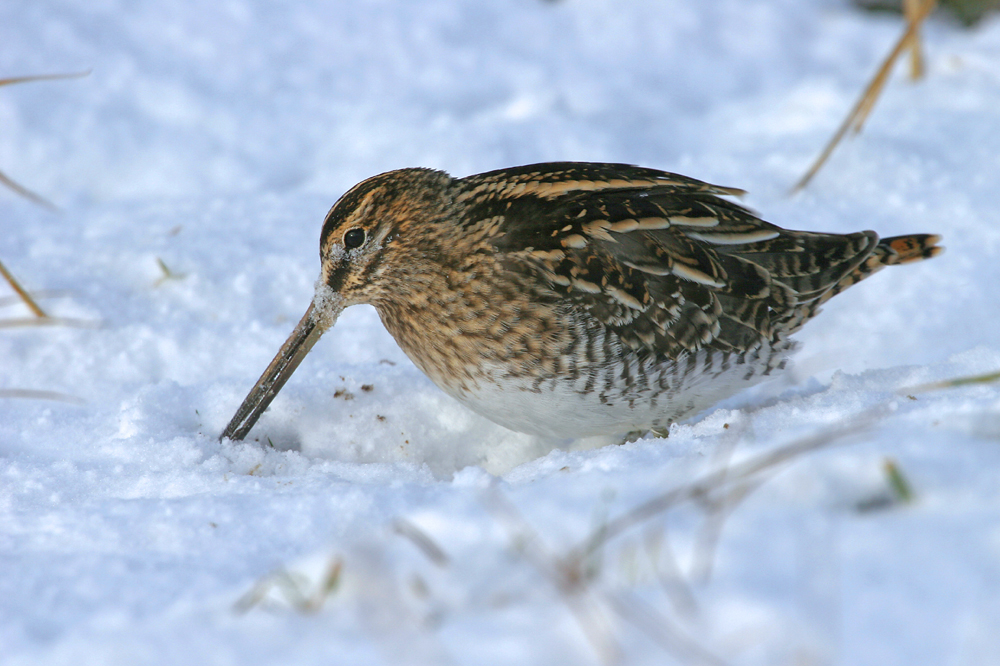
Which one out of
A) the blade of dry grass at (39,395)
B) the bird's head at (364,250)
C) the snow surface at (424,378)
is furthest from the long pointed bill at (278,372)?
the blade of dry grass at (39,395)

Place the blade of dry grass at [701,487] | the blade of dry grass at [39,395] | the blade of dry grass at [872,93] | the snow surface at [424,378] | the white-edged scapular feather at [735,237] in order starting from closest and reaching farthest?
the snow surface at [424,378], the blade of dry grass at [701,487], the blade of dry grass at [39,395], the white-edged scapular feather at [735,237], the blade of dry grass at [872,93]

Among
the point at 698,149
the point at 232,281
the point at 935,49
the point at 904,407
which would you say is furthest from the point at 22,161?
the point at 935,49

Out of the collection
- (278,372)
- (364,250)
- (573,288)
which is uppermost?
(573,288)

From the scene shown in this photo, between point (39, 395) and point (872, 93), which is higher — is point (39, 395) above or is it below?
below

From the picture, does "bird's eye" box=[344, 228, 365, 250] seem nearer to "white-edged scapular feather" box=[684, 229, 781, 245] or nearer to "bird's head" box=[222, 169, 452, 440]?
"bird's head" box=[222, 169, 452, 440]

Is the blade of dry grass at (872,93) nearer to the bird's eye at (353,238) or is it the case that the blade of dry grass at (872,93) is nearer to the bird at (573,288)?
the bird at (573,288)

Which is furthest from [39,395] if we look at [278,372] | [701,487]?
[701,487]

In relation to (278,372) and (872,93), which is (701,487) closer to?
(278,372)

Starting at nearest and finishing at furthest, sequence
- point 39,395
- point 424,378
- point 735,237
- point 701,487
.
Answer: point 701,487 < point 39,395 < point 735,237 < point 424,378
